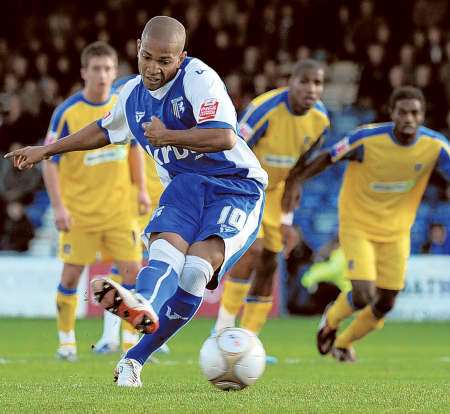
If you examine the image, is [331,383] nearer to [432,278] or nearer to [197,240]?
[197,240]

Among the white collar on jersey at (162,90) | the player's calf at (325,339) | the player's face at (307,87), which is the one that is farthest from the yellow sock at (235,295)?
the white collar on jersey at (162,90)

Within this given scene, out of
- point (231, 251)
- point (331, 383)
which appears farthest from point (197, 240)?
point (331, 383)

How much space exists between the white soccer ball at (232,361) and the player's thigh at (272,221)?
4080mm

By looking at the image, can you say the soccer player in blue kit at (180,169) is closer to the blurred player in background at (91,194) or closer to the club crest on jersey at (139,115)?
the club crest on jersey at (139,115)

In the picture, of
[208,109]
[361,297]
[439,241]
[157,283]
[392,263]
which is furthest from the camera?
[439,241]

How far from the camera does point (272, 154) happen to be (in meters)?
10.1

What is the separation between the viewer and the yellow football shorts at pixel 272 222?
10.4 m

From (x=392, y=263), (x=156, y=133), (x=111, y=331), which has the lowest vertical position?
(x=111, y=331)

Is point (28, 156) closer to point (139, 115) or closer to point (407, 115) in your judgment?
point (139, 115)

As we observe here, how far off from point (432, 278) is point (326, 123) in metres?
6.52

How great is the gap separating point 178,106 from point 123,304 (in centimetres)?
140

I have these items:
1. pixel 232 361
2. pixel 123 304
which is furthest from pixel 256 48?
pixel 123 304

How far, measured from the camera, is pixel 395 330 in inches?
573

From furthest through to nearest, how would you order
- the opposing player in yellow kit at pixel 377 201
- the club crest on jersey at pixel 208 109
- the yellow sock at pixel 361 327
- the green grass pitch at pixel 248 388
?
the yellow sock at pixel 361 327 < the opposing player in yellow kit at pixel 377 201 < the club crest on jersey at pixel 208 109 < the green grass pitch at pixel 248 388
